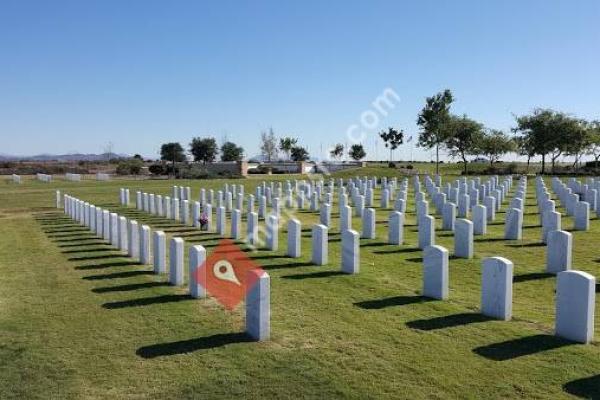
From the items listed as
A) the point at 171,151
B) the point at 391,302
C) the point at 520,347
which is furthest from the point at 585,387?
the point at 171,151

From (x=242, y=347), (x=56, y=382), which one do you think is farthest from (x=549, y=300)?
(x=56, y=382)

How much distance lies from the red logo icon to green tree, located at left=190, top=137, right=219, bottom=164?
6750cm

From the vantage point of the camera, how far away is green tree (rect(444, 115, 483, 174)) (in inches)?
2389

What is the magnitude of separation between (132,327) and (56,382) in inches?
67.3

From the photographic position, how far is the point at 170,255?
9484mm

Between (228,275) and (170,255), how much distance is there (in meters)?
1.21

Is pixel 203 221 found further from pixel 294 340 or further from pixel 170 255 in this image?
pixel 294 340

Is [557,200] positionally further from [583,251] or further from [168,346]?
[168,346]

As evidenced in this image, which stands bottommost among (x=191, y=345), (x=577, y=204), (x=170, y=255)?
(x=191, y=345)

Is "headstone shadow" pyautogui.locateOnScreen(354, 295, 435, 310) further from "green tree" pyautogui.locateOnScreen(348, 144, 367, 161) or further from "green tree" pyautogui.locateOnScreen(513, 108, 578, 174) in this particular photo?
"green tree" pyautogui.locateOnScreen(348, 144, 367, 161)

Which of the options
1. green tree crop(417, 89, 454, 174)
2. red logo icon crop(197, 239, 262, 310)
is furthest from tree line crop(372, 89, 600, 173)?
red logo icon crop(197, 239, 262, 310)

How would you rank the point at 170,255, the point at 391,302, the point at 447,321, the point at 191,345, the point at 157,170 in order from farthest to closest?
the point at 157,170 < the point at 170,255 < the point at 391,302 < the point at 447,321 < the point at 191,345

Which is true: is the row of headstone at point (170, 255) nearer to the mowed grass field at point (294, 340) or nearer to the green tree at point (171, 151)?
the mowed grass field at point (294, 340)

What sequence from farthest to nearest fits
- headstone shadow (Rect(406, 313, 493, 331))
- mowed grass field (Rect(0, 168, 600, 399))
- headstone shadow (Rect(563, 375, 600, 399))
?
headstone shadow (Rect(406, 313, 493, 331))
mowed grass field (Rect(0, 168, 600, 399))
headstone shadow (Rect(563, 375, 600, 399))
